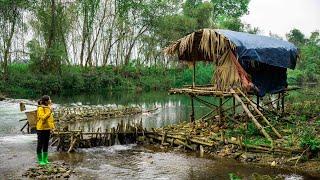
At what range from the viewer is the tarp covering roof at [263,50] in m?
17.8

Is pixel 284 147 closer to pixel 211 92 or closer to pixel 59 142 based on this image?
pixel 211 92

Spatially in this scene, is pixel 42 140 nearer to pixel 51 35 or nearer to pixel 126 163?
pixel 126 163

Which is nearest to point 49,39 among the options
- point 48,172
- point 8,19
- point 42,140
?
point 8,19

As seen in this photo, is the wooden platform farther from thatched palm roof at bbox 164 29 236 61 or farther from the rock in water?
the rock in water

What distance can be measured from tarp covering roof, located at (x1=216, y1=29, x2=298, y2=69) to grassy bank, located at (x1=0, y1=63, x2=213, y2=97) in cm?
2521

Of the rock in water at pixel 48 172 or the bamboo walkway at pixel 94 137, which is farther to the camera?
the bamboo walkway at pixel 94 137

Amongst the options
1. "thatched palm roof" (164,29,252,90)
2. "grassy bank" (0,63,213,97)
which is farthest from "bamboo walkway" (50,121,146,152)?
"grassy bank" (0,63,213,97)

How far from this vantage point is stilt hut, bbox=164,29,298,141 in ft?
58.6

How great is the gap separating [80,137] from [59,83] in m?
28.8

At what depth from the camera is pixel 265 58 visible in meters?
18.4

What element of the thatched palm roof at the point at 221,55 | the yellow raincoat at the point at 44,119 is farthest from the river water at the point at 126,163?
the thatched palm roof at the point at 221,55

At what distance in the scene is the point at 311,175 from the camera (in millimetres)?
12555

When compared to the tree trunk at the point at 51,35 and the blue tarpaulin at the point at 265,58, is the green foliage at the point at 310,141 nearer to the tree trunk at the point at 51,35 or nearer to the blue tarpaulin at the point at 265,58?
the blue tarpaulin at the point at 265,58

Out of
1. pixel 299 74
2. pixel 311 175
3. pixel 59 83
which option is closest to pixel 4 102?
pixel 59 83
